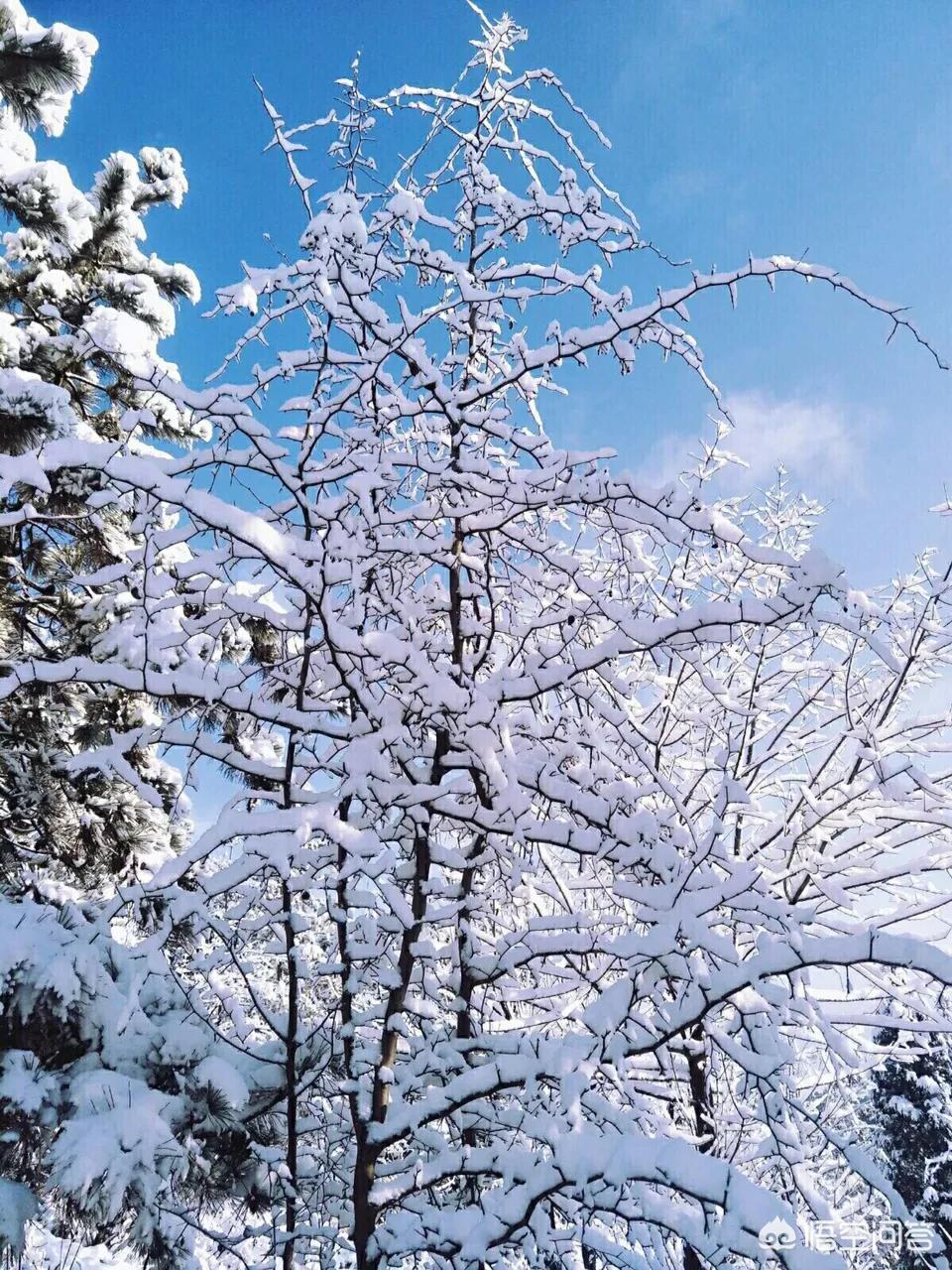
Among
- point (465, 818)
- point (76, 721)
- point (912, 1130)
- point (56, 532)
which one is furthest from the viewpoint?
point (912, 1130)

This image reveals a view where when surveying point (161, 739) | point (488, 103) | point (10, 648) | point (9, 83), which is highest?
point (9, 83)

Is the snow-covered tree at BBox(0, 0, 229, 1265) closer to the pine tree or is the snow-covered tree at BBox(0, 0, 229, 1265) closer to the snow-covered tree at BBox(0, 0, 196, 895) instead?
the snow-covered tree at BBox(0, 0, 196, 895)

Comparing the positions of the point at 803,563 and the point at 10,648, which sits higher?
the point at 10,648

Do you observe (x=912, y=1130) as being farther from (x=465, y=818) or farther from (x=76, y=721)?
(x=465, y=818)

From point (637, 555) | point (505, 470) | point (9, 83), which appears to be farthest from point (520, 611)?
point (9, 83)

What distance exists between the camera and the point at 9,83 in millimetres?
5621

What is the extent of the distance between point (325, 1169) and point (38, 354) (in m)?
5.98

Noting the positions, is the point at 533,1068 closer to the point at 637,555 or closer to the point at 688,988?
the point at 688,988

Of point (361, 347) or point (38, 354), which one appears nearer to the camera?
point (361, 347)

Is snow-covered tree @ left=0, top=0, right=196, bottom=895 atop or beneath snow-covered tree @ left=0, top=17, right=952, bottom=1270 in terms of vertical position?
atop

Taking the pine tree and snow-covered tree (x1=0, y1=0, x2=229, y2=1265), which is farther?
the pine tree

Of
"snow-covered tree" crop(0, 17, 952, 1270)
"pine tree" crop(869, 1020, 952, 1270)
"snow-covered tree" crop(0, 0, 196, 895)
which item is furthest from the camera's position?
"pine tree" crop(869, 1020, 952, 1270)

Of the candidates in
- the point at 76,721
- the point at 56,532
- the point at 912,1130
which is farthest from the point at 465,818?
the point at 912,1130

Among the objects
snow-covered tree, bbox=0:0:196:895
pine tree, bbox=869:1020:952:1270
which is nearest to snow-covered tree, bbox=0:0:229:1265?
snow-covered tree, bbox=0:0:196:895
